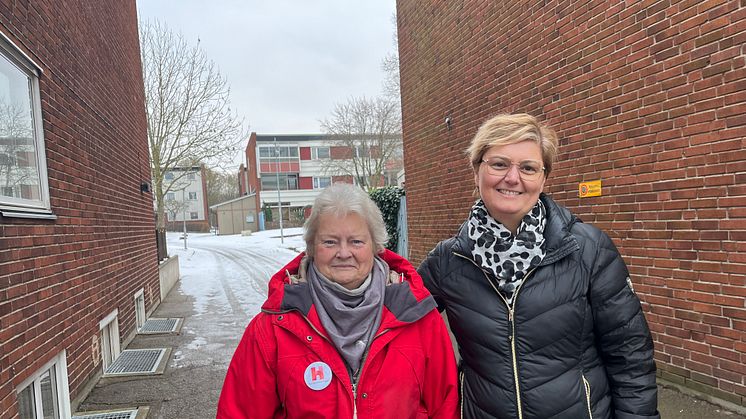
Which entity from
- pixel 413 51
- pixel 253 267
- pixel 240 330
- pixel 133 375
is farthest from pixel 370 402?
pixel 253 267

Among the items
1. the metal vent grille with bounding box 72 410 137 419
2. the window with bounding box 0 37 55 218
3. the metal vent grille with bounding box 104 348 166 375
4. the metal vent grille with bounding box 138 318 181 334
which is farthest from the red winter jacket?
the metal vent grille with bounding box 138 318 181 334

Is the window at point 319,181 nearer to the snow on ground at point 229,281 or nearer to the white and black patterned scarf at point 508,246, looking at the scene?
the snow on ground at point 229,281

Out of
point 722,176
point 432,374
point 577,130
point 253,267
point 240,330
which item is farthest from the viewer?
point 253,267

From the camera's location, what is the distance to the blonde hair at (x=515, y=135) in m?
1.61

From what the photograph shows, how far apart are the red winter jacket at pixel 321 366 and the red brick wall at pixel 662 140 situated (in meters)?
2.60

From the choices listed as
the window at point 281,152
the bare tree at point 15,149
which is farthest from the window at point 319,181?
the bare tree at point 15,149

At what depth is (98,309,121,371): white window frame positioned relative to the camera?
16.3 feet

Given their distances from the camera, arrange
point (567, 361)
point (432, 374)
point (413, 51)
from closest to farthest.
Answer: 1. point (567, 361)
2. point (432, 374)
3. point (413, 51)

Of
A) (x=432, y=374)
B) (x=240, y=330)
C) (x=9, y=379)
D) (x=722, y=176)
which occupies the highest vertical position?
(x=722, y=176)

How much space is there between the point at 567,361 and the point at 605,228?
2.88 meters

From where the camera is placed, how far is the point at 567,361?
1.55 m

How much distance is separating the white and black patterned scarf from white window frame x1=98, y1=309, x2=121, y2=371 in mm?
4746

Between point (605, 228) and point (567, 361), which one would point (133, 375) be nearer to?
point (567, 361)

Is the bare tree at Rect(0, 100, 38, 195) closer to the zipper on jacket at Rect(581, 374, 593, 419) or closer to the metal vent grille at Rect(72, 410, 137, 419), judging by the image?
the metal vent grille at Rect(72, 410, 137, 419)
